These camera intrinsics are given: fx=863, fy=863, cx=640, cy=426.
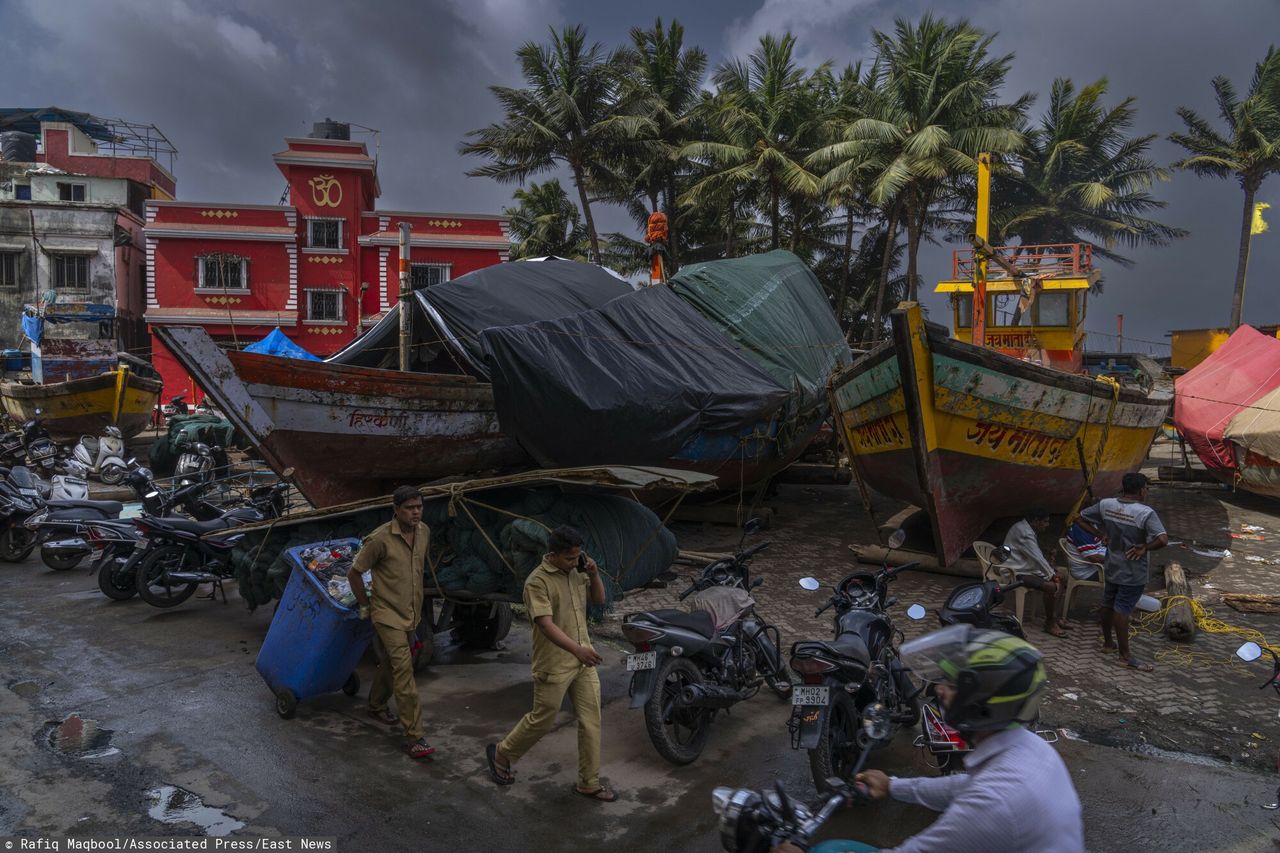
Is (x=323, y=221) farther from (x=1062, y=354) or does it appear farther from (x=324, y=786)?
(x=324, y=786)

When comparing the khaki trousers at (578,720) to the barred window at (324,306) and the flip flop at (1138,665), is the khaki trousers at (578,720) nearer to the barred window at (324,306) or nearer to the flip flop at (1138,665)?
the flip flop at (1138,665)

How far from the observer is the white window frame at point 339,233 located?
90.6ft

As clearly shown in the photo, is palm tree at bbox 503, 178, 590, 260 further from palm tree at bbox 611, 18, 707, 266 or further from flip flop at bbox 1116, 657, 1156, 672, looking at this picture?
flip flop at bbox 1116, 657, 1156, 672

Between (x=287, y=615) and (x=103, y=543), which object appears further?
(x=103, y=543)

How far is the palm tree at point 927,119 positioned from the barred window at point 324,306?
16054mm

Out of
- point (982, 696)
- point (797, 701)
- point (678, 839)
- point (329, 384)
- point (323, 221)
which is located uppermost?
point (323, 221)

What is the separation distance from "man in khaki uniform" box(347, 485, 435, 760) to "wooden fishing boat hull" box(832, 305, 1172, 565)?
5018 millimetres

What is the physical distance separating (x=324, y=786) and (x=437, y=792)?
56 cm

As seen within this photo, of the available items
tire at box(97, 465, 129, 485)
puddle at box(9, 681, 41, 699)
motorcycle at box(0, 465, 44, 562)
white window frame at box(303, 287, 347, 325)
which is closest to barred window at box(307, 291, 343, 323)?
white window frame at box(303, 287, 347, 325)

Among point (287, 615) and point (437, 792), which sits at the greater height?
point (287, 615)

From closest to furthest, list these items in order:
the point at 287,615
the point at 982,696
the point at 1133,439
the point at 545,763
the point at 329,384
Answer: the point at 982,696 < the point at 545,763 < the point at 287,615 < the point at 329,384 < the point at 1133,439

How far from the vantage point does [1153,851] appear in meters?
3.79

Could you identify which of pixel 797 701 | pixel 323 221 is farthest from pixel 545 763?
pixel 323 221

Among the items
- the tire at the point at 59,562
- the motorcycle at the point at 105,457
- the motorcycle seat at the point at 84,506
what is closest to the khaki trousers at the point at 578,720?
the motorcycle seat at the point at 84,506
